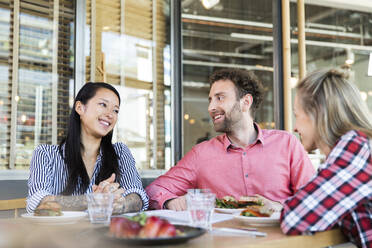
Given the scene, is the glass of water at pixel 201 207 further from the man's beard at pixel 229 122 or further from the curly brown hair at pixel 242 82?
the curly brown hair at pixel 242 82

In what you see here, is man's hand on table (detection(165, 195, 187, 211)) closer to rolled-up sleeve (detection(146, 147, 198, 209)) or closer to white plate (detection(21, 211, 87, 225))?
rolled-up sleeve (detection(146, 147, 198, 209))

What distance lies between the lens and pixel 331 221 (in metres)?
1.17

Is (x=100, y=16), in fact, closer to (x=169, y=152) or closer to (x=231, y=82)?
(x=169, y=152)

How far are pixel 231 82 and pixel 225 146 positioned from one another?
45 cm

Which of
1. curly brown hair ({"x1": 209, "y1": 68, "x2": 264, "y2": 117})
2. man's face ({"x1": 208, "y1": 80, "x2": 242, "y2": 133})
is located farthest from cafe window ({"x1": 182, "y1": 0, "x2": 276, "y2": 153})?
man's face ({"x1": 208, "y1": 80, "x2": 242, "y2": 133})

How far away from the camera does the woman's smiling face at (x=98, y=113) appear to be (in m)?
2.25

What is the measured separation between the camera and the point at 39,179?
6.41 ft

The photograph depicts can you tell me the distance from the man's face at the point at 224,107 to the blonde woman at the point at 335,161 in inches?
39.3

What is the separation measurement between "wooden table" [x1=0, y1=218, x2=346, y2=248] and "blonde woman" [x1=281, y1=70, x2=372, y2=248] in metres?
0.04

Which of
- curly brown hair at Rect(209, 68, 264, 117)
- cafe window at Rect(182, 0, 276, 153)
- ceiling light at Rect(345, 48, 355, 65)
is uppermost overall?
cafe window at Rect(182, 0, 276, 153)

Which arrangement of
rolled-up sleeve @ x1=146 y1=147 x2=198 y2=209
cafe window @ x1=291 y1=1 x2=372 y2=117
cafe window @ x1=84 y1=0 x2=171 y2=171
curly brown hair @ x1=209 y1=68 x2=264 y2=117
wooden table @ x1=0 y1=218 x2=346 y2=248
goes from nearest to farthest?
wooden table @ x1=0 y1=218 x2=346 y2=248 < rolled-up sleeve @ x1=146 y1=147 x2=198 y2=209 < curly brown hair @ x1=209 y1=68 x2=264 y2=117 < cafe window @ x1=84 y1=0 x2=171 y2=171 < cafe window @ x1=291 y1=1 x2=372 y2=117

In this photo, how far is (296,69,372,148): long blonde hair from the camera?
1.33 metres

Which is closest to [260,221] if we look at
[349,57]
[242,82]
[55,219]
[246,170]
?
[55,219]

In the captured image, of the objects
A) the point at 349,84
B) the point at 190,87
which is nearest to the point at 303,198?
the point at 349,84
